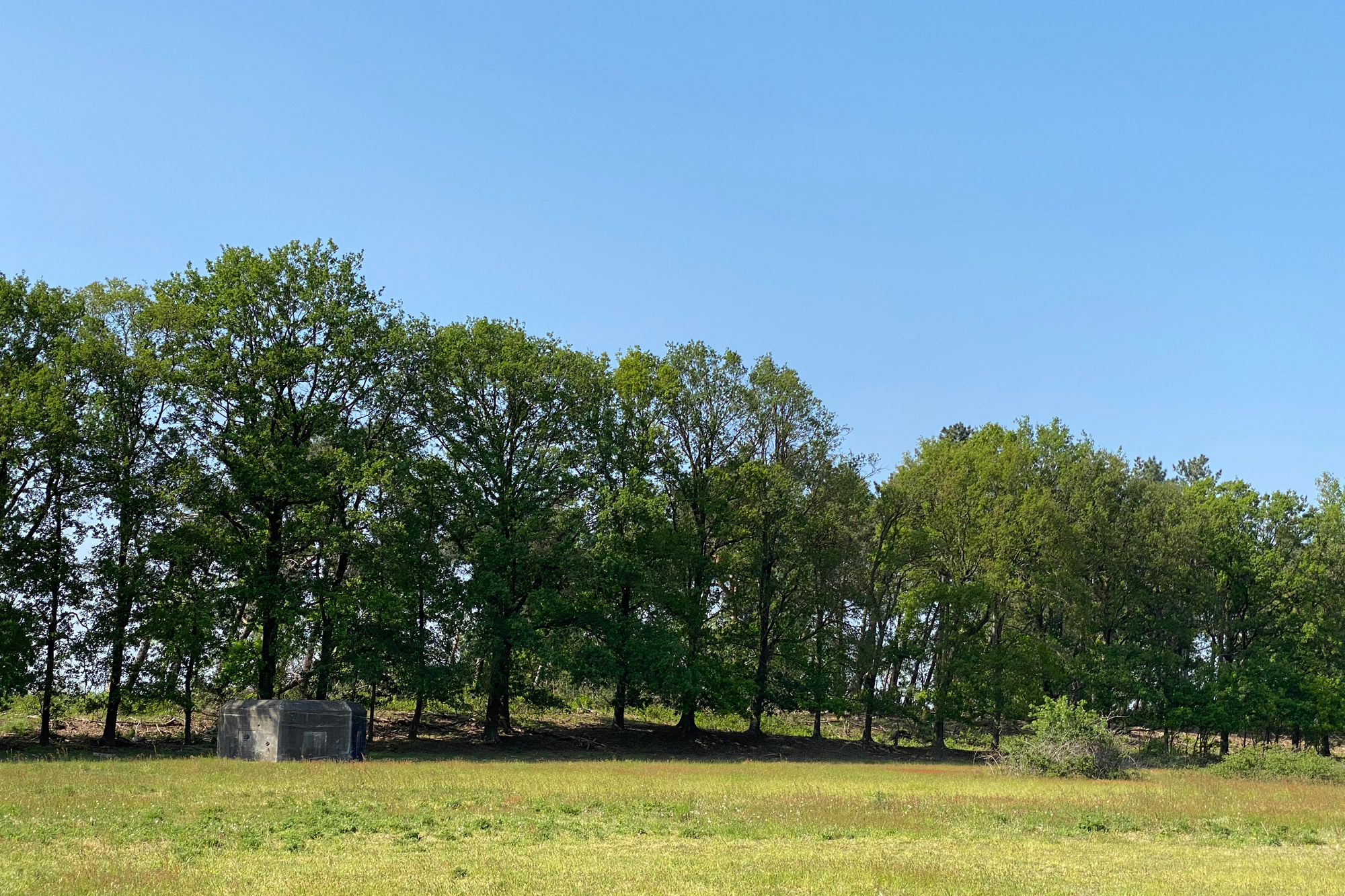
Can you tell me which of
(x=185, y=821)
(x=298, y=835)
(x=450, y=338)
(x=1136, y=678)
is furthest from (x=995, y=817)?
(x=1136, y=678)

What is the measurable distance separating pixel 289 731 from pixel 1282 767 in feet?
123

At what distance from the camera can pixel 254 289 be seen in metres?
43.1

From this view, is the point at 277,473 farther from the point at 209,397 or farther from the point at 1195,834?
the point at 1195,834

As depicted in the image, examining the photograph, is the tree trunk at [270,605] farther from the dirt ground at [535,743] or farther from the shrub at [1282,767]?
the shrub at [1282,767]

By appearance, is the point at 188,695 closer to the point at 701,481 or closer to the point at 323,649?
the point at 323,649

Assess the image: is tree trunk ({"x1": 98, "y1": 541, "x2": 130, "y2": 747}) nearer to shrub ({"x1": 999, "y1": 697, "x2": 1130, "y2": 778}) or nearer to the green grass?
the green grass

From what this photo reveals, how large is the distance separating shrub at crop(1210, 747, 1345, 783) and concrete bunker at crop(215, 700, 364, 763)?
33.3 m

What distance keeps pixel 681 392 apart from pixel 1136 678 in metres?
30.4

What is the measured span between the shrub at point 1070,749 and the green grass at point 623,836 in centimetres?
550

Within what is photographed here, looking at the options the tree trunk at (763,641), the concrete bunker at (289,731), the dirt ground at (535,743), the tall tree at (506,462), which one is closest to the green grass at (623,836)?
the concrete bunker at (289,731)

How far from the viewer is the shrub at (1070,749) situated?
35719 millimetres

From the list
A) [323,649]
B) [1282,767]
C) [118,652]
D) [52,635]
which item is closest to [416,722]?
[323,649]

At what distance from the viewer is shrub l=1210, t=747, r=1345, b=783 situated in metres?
39.1

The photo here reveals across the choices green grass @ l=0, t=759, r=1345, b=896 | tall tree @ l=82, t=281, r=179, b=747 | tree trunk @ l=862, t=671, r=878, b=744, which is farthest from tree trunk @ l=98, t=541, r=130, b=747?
tree trunk @ l=862, t=671, r=878, b=744
